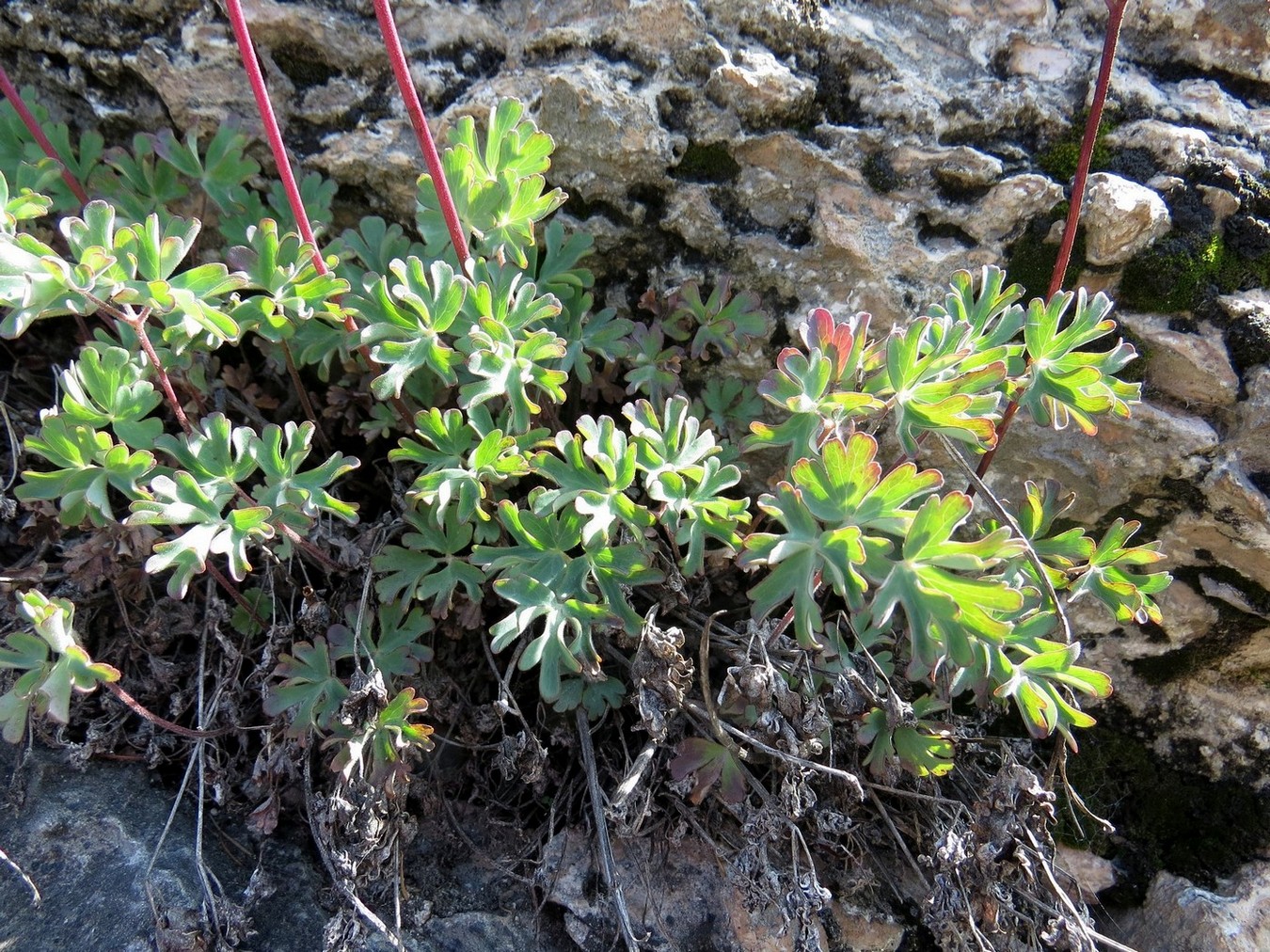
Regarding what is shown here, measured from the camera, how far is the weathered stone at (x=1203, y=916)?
8.48ft

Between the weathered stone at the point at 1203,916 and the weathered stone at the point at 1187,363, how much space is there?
1.51m

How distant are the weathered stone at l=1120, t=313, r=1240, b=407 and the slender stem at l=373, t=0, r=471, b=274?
207 cm

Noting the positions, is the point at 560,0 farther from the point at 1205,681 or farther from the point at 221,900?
the point at 1205,681

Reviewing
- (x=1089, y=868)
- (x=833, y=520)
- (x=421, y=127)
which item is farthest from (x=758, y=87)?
(x=1089, y=868)

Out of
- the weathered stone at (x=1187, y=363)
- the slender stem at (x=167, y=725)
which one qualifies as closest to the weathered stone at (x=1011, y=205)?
the weathered stone at (x=1187, y=363)

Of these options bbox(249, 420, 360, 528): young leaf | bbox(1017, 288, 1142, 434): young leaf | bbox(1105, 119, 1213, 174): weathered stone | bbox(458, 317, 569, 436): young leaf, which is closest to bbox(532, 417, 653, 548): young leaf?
bbox(458, 317, 569, 436): young leaf

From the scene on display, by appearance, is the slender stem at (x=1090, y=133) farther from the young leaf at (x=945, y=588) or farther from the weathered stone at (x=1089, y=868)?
the weathered stone at (x=1089, y=868)

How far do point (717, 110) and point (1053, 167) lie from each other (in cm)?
106

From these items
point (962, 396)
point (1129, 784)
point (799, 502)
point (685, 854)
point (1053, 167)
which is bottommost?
point (1129, 784)

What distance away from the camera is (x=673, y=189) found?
2.86 meters

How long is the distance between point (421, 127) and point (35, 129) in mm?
1383

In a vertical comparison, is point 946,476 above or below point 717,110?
below

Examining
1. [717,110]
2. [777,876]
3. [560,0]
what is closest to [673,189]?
[717,110]

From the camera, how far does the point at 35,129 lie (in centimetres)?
267
